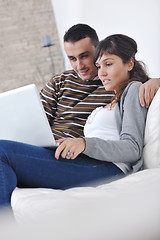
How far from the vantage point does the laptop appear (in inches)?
41.6

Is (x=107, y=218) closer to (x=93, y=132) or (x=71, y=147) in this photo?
(x=71, y=147)

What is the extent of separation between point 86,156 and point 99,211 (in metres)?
0.66

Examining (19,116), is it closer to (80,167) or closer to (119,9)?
(80,167)

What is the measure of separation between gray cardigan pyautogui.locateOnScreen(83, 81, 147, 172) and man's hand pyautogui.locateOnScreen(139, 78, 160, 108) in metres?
0.02

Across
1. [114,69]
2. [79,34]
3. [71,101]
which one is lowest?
[71,101]

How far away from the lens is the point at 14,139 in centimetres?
115

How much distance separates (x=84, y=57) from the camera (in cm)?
182

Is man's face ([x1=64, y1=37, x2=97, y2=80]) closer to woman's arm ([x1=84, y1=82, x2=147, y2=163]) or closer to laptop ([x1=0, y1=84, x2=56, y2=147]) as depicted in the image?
woman's arm ([x1=84, y1=82, x2=147, y2=163])

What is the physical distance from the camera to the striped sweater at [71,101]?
1.67 metres

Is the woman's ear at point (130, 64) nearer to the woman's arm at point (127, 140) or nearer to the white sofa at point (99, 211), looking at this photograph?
the woman's arm at point (127, 140)

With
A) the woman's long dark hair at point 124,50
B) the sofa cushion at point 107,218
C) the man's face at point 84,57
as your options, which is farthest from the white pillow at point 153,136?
the man's face at point 84,57

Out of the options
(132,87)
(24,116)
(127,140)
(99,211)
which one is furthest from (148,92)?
(99,211)

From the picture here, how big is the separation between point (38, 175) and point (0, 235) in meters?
0.70

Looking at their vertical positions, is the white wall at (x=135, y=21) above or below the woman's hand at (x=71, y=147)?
above
